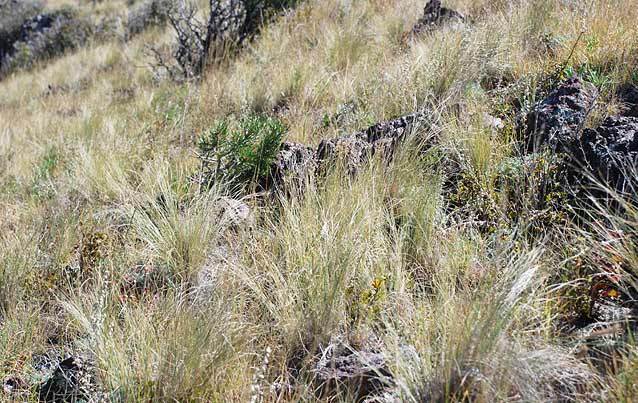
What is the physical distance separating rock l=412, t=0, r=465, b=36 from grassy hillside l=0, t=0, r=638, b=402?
16 cm

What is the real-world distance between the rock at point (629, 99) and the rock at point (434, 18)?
84.5 inches

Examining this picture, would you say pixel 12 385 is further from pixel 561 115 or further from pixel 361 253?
pixel 561 115

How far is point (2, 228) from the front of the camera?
4270 mm

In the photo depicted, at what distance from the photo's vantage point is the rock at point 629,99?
3.60 m

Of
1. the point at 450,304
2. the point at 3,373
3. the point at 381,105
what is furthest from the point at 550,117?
the point at 3,373

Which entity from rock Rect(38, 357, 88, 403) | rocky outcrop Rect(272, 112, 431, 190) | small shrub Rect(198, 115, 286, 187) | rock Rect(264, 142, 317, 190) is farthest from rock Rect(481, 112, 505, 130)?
rock Rect(38, 357, 88, 403)

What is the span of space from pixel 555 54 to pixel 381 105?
1365mm

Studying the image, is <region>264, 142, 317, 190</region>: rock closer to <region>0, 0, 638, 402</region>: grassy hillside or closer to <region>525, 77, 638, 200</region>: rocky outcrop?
<region>0, 0, 638, 402</region>: grassy hillside

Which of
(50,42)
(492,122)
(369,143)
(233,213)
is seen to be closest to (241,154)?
(233,213)

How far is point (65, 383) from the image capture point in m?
2.50

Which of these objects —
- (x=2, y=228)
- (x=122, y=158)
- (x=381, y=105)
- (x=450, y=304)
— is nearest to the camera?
(x=450, y=304)

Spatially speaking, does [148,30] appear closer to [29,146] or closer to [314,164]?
[29,146]

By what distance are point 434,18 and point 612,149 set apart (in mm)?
3481

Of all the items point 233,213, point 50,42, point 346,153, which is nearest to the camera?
point 233,213
